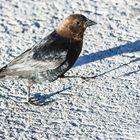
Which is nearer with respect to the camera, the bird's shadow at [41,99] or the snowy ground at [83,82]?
the snowy ground at [83,82]

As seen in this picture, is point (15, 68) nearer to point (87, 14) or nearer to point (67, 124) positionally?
point (67, 124)

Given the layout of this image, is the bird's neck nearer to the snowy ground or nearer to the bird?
the bird

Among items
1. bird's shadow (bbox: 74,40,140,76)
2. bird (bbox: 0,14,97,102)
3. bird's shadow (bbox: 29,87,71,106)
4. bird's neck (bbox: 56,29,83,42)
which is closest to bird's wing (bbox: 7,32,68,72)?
bird (bbox: 0,14,97,102)

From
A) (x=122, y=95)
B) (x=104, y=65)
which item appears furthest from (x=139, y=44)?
(x=122, y=95)

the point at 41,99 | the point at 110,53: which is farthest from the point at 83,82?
the point at 110,53

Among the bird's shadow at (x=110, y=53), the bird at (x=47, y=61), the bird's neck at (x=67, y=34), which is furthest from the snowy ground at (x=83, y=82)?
the bird's neck at (x=67, y=34)

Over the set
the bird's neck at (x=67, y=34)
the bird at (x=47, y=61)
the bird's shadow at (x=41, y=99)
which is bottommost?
the bird's shadow at (x=41, y=99)

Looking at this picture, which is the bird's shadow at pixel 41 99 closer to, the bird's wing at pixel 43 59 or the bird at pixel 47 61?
the bird at pixel 47 61
